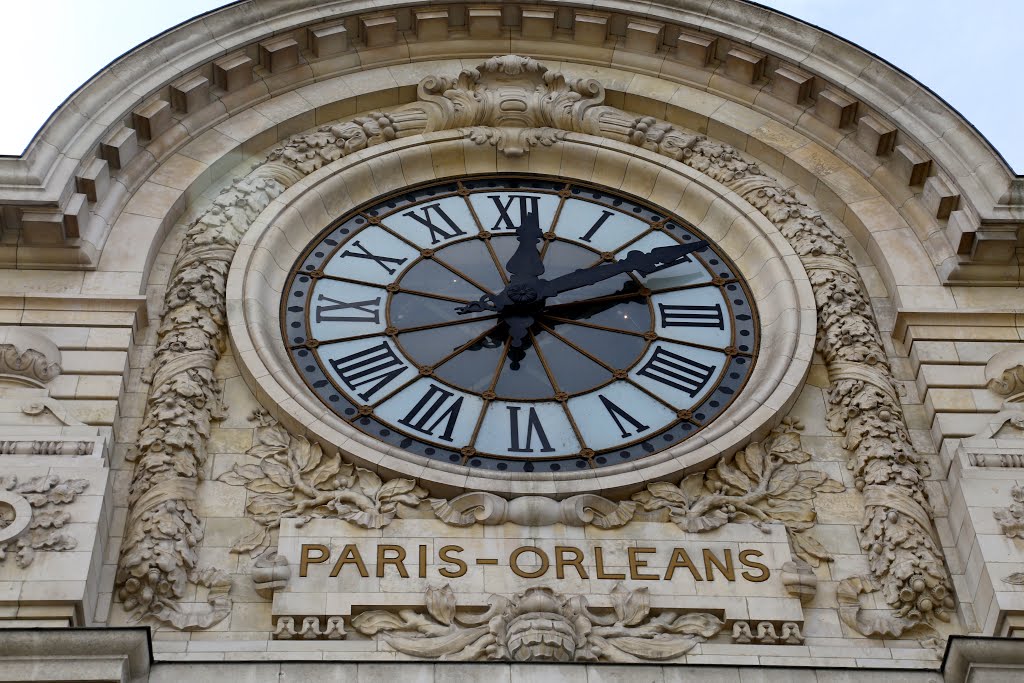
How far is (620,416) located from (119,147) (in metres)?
5.12

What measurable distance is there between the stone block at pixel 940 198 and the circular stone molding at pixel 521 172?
140cm

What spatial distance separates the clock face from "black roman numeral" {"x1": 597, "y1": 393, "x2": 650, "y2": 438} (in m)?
0.02

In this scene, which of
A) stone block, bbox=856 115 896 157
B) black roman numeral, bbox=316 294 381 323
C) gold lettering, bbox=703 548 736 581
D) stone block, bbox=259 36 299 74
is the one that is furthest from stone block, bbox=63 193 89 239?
stone block, bbox=856 115 896 157

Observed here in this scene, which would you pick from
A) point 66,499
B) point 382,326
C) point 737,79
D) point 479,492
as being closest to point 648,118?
point 737,79

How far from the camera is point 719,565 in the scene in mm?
14070

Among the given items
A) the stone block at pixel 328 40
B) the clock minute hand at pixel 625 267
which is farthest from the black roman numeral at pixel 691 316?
the stone block at pixel 328 40

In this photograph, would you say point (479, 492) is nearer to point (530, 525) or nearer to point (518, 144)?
point (530, 525)

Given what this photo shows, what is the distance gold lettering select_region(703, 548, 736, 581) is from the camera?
14.0 metres

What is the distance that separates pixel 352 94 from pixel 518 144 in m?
1.74

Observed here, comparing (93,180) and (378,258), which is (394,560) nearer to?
(378,258)

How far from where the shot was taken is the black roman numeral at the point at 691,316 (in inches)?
656

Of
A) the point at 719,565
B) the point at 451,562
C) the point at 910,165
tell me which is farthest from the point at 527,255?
the point at 719,565

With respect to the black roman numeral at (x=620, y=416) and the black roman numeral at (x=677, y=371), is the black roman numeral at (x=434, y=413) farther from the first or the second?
the black roman numeral at (x=677, y=371)

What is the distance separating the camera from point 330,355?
16203 mm
